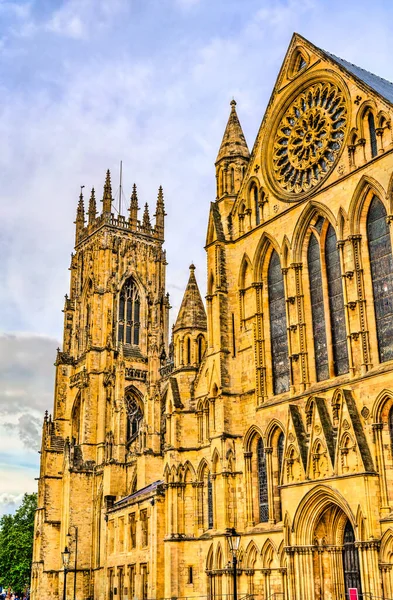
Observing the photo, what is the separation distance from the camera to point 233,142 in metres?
39.1

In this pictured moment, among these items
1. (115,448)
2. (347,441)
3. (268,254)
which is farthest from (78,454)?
(347,441)

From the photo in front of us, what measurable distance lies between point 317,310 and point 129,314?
4995cm

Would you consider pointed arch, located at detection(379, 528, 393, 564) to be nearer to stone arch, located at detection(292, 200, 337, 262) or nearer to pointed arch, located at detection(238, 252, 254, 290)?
stone arch, located at detection(292, 200, 337, 262)

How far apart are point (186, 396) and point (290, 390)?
8272 mm

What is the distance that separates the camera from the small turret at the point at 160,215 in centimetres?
8588

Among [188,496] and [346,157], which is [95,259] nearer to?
[188,496]

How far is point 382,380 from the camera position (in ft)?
88.2

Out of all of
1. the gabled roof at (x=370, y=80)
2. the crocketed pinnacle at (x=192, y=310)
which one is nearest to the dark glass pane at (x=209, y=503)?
the crocketed pinnacle at (x=192, y=310)

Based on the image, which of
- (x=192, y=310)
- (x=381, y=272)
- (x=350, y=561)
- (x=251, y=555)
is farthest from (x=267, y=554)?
(x=192, y=310)

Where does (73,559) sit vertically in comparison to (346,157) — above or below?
below

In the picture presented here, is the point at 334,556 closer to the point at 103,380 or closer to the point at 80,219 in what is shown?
the point at 103,380

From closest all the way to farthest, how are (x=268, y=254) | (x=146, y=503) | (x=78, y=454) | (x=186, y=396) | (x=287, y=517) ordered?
1. (x=287, y=517)
2. (x=268, y=254)
3. (x=186, y=396)
4. (x=146, y=503)
5. (x=78, y=454)

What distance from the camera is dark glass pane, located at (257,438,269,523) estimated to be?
1252 inches

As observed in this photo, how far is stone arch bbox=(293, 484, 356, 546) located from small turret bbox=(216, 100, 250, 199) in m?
16.2
